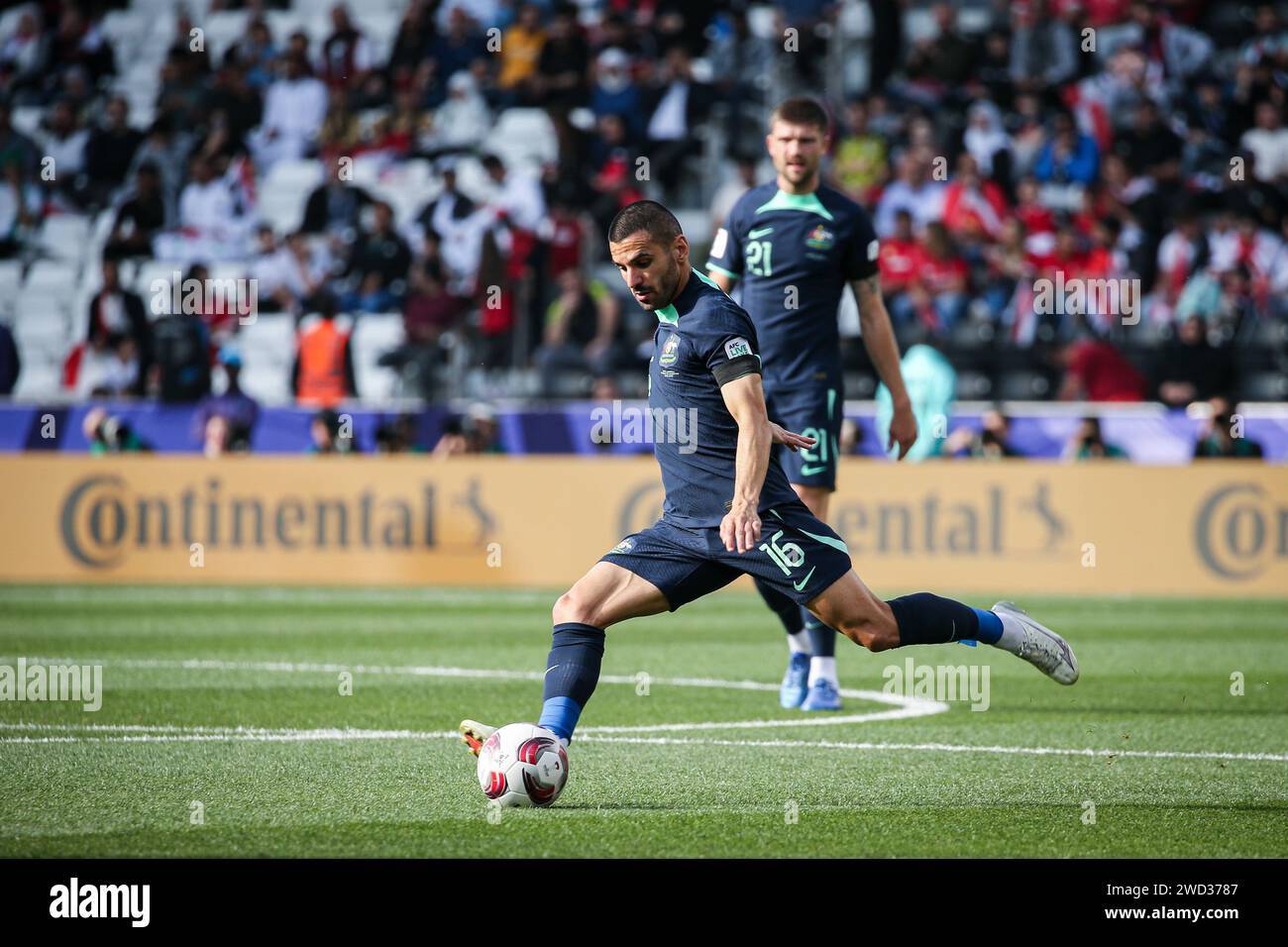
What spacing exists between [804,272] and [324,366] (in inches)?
446

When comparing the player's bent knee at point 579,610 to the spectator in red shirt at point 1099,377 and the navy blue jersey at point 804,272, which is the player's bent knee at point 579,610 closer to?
the navy blue jersey at point 804,272

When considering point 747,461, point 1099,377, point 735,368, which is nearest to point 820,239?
point 735,368

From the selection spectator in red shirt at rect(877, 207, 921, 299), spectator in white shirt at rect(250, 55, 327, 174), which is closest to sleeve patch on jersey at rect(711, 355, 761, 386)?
spectator in red shirt at rect(877, 207, 921, 299)

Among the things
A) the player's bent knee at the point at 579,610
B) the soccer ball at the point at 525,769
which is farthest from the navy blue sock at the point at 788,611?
the soccer ball at the point at 525,769

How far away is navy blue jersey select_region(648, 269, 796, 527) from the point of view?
21.2ft

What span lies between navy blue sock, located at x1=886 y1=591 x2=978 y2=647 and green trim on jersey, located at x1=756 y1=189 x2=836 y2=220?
8.52ft

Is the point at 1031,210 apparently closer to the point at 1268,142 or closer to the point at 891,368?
the point at 1268,142

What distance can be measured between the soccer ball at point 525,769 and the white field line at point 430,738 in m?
1.76

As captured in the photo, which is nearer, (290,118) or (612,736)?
(612,736)

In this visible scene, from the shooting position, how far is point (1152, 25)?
2339 cm

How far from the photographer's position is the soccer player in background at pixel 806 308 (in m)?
9.12

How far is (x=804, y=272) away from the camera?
9211 millimetres
